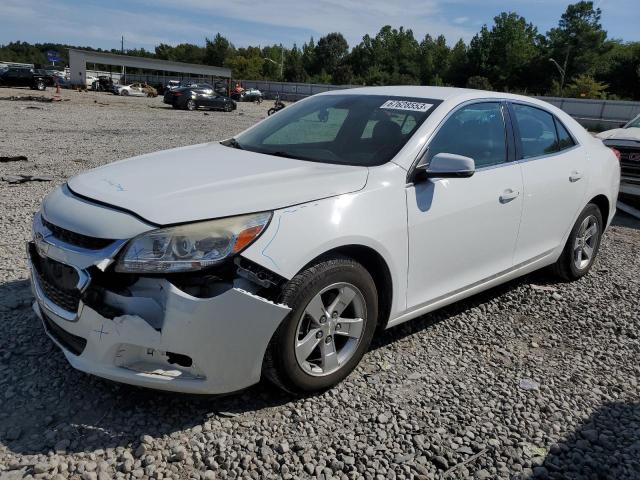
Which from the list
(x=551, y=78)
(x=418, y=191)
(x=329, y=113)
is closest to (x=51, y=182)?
(x=329, y=113)

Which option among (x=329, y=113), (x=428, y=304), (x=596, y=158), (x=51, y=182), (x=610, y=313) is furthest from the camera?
(x=51, y=182)

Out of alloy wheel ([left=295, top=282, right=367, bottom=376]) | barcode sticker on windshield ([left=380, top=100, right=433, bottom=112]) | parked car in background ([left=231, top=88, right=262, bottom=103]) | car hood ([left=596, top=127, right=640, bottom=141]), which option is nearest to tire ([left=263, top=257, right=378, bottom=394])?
alloy wheel ([left=295, top=282, right=367, bottom=376])

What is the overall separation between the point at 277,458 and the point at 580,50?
8524 centimetres

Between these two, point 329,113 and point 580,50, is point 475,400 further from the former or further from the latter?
point 580,50

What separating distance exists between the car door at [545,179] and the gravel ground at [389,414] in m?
0.67

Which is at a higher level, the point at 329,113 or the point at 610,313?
the point at 329,113

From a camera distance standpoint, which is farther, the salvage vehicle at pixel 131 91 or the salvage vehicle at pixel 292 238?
the salvage vehicle at pixel 131 91

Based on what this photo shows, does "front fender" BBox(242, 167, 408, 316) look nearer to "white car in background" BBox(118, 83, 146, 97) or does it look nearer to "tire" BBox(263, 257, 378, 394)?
"tire" BBox(263, 257, 378, 394)

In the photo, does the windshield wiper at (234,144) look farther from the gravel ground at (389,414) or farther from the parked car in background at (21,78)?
the parked car in background at (21,78)

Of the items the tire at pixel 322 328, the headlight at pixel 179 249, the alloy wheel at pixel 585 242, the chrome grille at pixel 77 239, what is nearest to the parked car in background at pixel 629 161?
the alloy wheel at pixel 585 242

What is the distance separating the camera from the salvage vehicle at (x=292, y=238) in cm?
248

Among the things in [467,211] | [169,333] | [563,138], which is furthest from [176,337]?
[563,138]

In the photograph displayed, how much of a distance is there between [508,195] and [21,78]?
44924 mm

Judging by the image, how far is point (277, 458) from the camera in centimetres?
252
